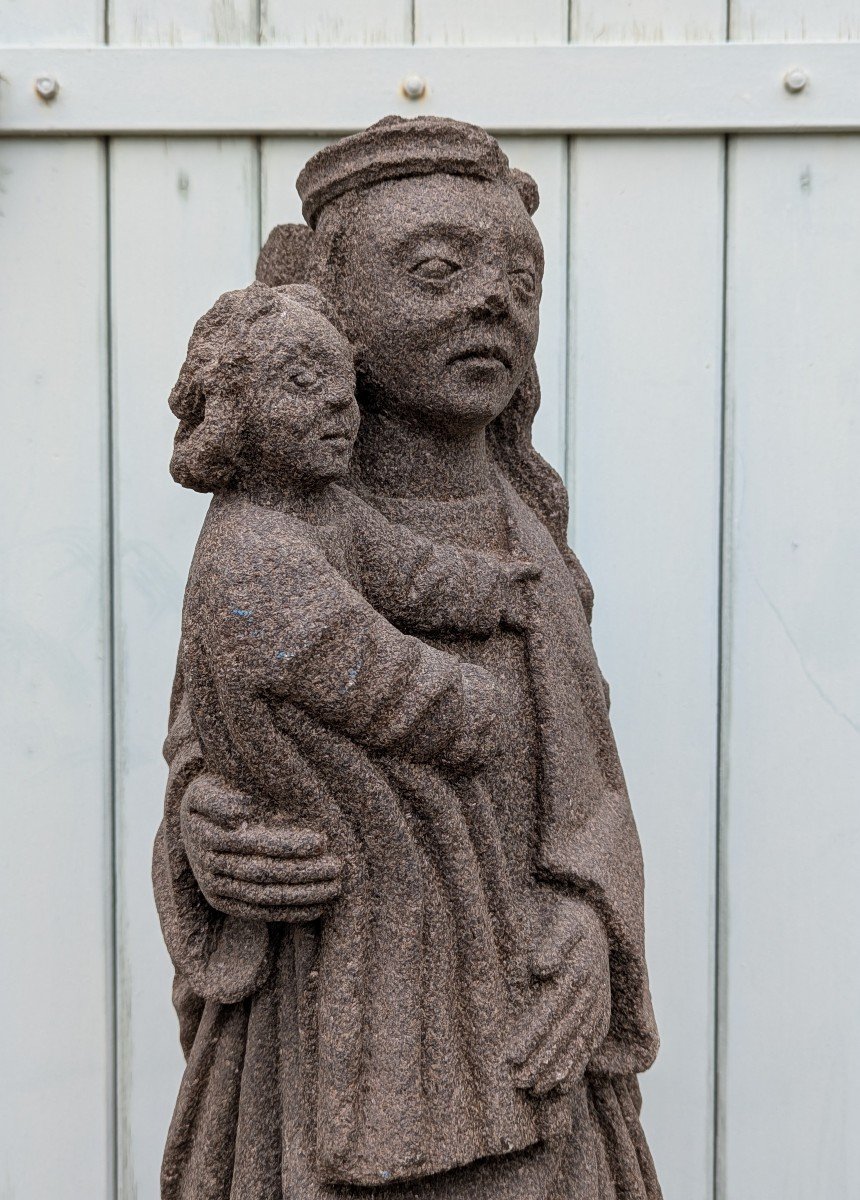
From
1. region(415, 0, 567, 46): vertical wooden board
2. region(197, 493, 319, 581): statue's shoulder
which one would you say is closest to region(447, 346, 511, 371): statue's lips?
region(197, 493, 319, 581): statue's shoulder

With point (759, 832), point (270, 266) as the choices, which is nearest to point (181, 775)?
point (270, 266)

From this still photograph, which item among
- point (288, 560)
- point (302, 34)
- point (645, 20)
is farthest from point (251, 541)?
point (645, 20)

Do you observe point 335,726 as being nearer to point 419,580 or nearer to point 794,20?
point 419,580

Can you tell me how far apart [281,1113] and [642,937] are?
40 centimetres

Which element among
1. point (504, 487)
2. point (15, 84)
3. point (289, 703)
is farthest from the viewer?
point (15, 84)

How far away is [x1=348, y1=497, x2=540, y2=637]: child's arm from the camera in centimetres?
126

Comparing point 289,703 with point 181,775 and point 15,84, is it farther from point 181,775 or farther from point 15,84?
point 15,84

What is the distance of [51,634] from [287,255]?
779mm

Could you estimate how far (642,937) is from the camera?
1.36m

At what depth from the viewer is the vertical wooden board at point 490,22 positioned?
1.88 metres

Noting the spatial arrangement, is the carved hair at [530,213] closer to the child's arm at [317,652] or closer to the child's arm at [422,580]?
the child's arm at [422,580]

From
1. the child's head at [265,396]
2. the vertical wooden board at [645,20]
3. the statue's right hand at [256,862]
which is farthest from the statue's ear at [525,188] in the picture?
the statue's right hand at [256,862]

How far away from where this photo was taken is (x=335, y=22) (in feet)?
6.18

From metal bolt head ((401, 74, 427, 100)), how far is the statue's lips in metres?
0.69
